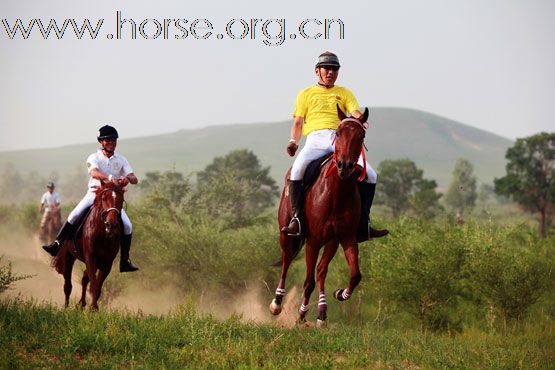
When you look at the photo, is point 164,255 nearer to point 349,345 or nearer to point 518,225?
point 518,225

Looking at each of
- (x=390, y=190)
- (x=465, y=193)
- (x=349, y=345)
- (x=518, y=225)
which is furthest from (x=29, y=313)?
(x=465, y=193)

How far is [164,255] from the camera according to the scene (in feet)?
75.5

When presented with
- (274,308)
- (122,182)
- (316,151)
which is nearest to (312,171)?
(316,151)

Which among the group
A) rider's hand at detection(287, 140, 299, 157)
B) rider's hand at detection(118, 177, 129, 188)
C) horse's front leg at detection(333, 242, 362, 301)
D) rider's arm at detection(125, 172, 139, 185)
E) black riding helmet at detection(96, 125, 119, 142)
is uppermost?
black riding helmet at detection(96, 125, 119, 142)

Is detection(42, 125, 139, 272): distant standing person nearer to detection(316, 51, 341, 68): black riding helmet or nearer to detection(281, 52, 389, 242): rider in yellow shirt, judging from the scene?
detection(281, 52, 389, 242): rider in yellow shirt

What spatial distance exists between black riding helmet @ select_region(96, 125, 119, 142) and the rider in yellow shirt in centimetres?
337

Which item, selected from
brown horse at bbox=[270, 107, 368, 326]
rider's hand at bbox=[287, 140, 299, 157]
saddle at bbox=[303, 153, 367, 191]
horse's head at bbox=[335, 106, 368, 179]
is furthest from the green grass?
rider's hand at bbox=[287, 140, 299, 157]

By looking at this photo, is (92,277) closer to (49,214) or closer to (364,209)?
(364,209)

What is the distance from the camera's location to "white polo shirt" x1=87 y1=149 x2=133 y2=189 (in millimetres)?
13672

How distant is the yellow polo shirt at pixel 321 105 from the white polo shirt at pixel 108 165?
341 cm

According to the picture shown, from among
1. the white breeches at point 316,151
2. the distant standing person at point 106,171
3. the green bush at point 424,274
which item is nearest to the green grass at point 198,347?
the white breeches at point 316,151

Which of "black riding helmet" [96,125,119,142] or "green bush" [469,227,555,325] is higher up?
"black riding helmet" [96,125,119,142]

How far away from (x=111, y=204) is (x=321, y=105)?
A: 3.85 m

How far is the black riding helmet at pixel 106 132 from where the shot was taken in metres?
13.7
